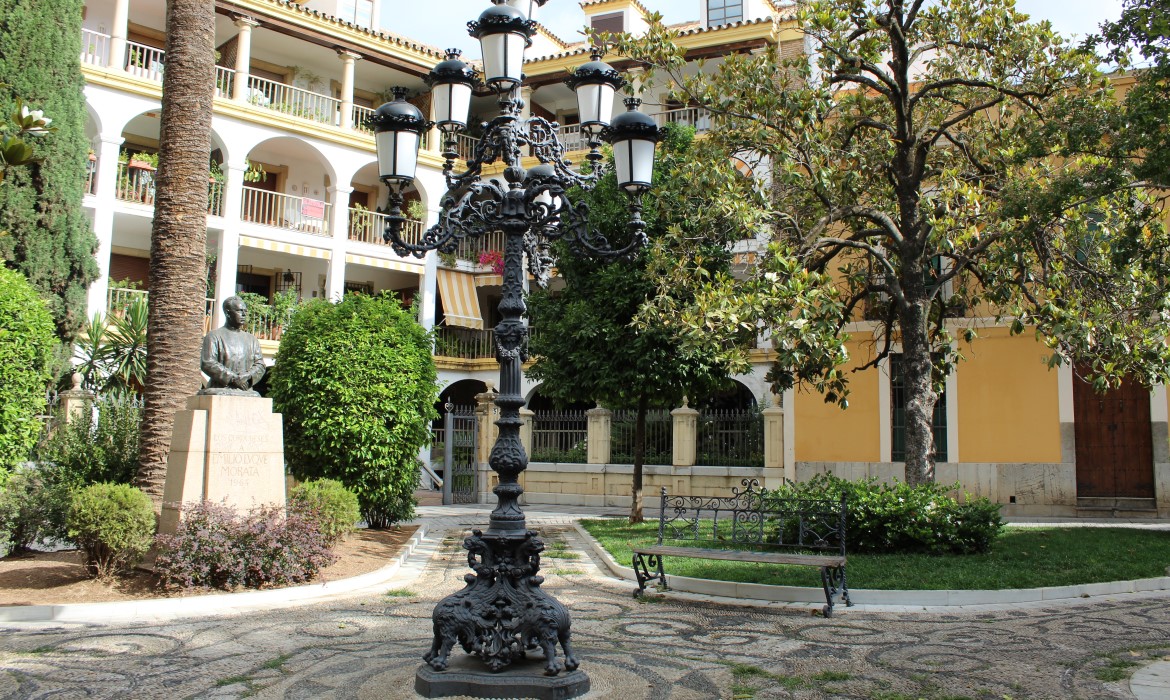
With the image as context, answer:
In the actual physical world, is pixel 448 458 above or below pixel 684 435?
below

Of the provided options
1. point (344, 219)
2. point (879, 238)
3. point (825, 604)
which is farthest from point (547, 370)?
point (344, 219)

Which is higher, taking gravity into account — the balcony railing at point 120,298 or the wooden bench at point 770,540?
the balcony railing at point 120,298

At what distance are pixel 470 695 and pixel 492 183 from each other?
147 inches

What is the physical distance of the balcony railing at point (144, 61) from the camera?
72.6 ft

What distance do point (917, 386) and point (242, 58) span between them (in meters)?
20.0

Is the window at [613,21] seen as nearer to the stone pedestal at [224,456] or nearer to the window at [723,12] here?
the window at [723,12]

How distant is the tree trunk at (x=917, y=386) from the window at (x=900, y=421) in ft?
19.8

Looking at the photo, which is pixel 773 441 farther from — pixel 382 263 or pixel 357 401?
pixel 382 263

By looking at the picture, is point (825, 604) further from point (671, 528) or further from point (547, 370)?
point (547, 370)

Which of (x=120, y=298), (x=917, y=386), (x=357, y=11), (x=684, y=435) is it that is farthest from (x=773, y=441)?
(x=357, y=11)

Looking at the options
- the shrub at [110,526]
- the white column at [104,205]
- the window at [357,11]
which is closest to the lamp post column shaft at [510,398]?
the shrub at [110,526]

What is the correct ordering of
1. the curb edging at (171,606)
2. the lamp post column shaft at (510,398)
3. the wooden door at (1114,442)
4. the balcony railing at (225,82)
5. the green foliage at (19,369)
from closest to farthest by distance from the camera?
the lamp post column shaft at (510,398) → the curb edging at (171,606) → the green foliage at (19,369) → the wooden door at (1114,442) → the balcony railing at (225,82)

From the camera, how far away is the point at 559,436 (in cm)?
2153

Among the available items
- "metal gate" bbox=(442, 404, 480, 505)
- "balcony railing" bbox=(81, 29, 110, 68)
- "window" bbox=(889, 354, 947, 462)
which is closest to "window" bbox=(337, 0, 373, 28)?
"balcony railing" bbox=(81, 29, 110, 68)
